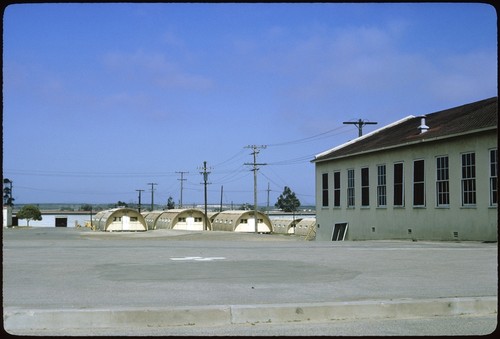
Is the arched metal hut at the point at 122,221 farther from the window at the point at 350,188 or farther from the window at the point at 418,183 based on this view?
the window at the point at 418,183

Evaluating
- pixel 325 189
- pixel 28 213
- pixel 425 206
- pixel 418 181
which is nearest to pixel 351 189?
pixel 325 189

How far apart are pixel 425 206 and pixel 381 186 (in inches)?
182

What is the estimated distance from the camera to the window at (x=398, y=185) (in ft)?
112

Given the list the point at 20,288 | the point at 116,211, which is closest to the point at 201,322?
the point at 20,288

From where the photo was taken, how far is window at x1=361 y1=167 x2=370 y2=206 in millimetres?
37688

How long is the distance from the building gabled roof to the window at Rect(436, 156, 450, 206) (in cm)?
112

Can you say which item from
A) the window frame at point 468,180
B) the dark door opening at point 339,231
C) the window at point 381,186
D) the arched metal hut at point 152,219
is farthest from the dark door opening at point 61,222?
the window frame at point 468,180

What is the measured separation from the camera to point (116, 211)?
88.9 metres

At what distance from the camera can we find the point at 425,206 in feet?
104

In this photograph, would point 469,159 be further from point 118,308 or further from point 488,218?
point 118,308

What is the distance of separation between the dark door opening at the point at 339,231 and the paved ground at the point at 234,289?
23.0 m

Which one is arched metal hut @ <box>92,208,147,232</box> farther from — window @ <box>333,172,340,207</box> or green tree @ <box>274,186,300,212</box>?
green tree @ <box>274,186,300,212</box>

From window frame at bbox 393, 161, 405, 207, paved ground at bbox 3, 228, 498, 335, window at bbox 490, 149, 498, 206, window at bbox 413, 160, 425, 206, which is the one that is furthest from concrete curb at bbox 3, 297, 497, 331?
window frame at bbox 393, 161, 405, 207

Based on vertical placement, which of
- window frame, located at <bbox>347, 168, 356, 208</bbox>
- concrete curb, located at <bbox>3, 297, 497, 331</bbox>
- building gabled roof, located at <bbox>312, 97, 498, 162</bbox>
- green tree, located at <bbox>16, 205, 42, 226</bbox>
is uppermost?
building gabled roof, located at <bbox>312, 97, 498, 162</bbox>
